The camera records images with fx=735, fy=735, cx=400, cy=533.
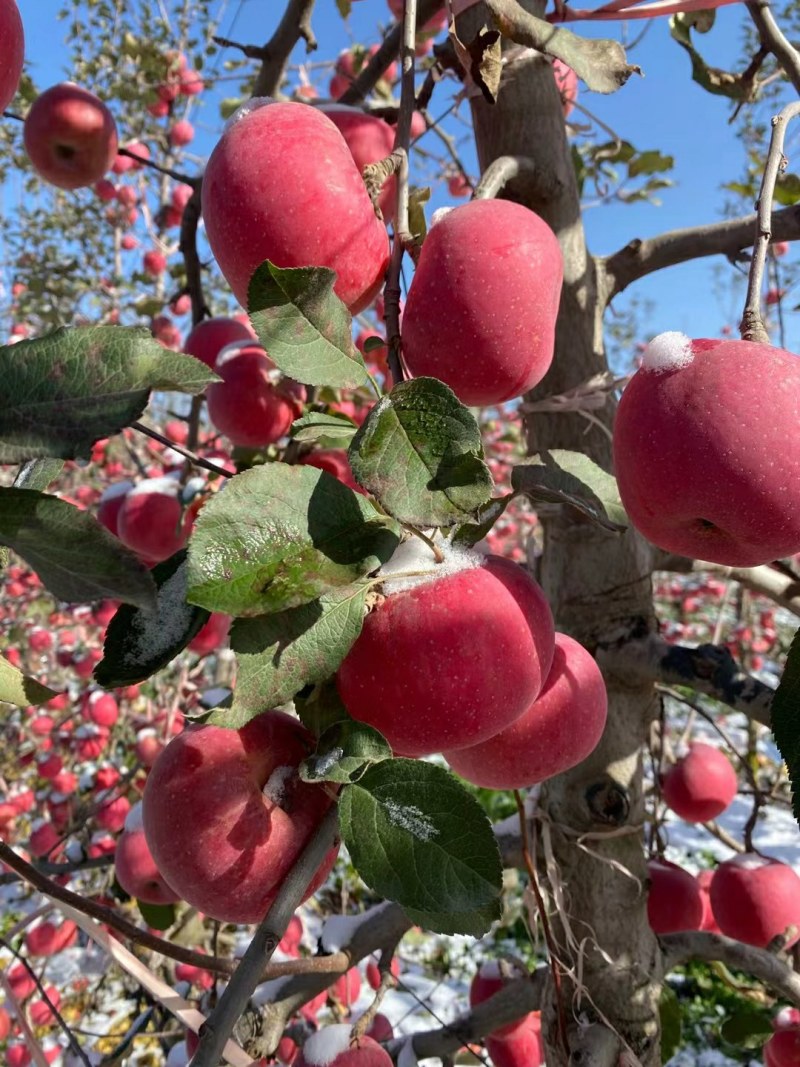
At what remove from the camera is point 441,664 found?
439 mm

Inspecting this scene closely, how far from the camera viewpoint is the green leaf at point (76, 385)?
1.05 ft

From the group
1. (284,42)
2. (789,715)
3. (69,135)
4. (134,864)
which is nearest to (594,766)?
(789,715)

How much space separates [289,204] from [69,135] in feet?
3.82

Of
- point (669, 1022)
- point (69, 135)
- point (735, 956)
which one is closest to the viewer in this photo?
point (735, 956)

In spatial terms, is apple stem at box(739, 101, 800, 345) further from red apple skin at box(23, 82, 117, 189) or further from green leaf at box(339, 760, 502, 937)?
red apple skin at box(23, 82, 117, 189)

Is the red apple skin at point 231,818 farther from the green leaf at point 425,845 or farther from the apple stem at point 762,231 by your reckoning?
the apple stem at point 762,231

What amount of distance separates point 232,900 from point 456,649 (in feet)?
0.80

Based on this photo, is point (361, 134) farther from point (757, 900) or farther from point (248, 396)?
point (757, 900)

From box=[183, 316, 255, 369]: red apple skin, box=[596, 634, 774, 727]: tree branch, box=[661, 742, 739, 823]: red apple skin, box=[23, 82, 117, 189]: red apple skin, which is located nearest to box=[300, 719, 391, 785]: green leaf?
box=[596, 634, 774, 727]: tree branch

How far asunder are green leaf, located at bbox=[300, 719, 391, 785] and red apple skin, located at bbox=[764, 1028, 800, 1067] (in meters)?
1.02

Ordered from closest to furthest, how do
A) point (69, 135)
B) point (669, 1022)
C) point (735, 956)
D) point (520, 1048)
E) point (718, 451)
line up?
1. point (718, 451)
2. point (735, 956)
3. point (669, 1022)
4. point (520, 1048)
5. point (69, 135)

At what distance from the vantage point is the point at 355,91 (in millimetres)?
936

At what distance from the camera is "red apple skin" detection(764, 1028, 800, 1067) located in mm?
1016

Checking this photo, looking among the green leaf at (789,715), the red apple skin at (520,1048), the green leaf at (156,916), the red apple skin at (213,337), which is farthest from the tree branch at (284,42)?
the red apple skin at (520,1048)
